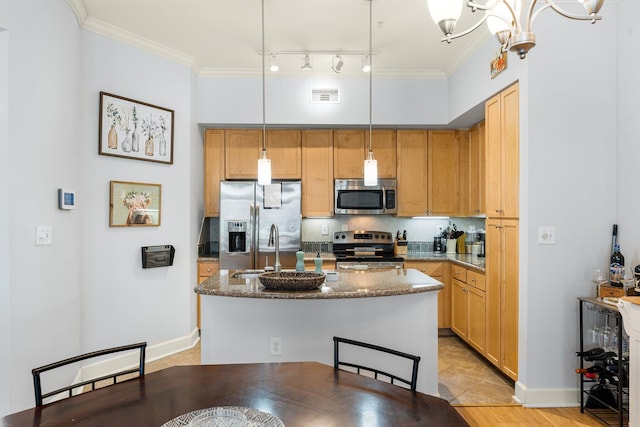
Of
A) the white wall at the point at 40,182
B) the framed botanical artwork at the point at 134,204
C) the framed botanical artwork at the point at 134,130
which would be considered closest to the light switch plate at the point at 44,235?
the white wall at the point at 40,182

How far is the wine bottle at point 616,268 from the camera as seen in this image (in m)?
2.57

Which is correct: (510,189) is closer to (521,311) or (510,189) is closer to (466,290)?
(521,311)

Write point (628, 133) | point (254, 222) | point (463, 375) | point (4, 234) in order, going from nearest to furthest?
1. point (4, 234)
2. point (628, 133)
3. point (463, 375)
4. point (254, 222)

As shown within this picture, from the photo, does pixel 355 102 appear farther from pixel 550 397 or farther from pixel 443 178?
pixel 550 397

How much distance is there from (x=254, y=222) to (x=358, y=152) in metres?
1.45

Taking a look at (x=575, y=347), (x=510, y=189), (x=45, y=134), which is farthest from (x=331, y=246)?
(x=45, y=134)

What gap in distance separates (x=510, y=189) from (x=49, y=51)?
3.32 metres

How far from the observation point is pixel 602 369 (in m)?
2.53

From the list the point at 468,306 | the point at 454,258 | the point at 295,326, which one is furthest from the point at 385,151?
the point at 295,326

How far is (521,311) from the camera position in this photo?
2.84 metres

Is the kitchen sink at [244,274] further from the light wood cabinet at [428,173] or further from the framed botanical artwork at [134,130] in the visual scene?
the light wood cabinet at [428,173]

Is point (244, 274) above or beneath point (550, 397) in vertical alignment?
above

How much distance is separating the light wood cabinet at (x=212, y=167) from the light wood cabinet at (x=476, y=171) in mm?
2773

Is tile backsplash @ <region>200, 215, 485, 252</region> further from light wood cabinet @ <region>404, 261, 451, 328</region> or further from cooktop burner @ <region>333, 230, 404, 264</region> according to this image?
light wood cabinet @ <region>404, 261, 451, 328</region>
